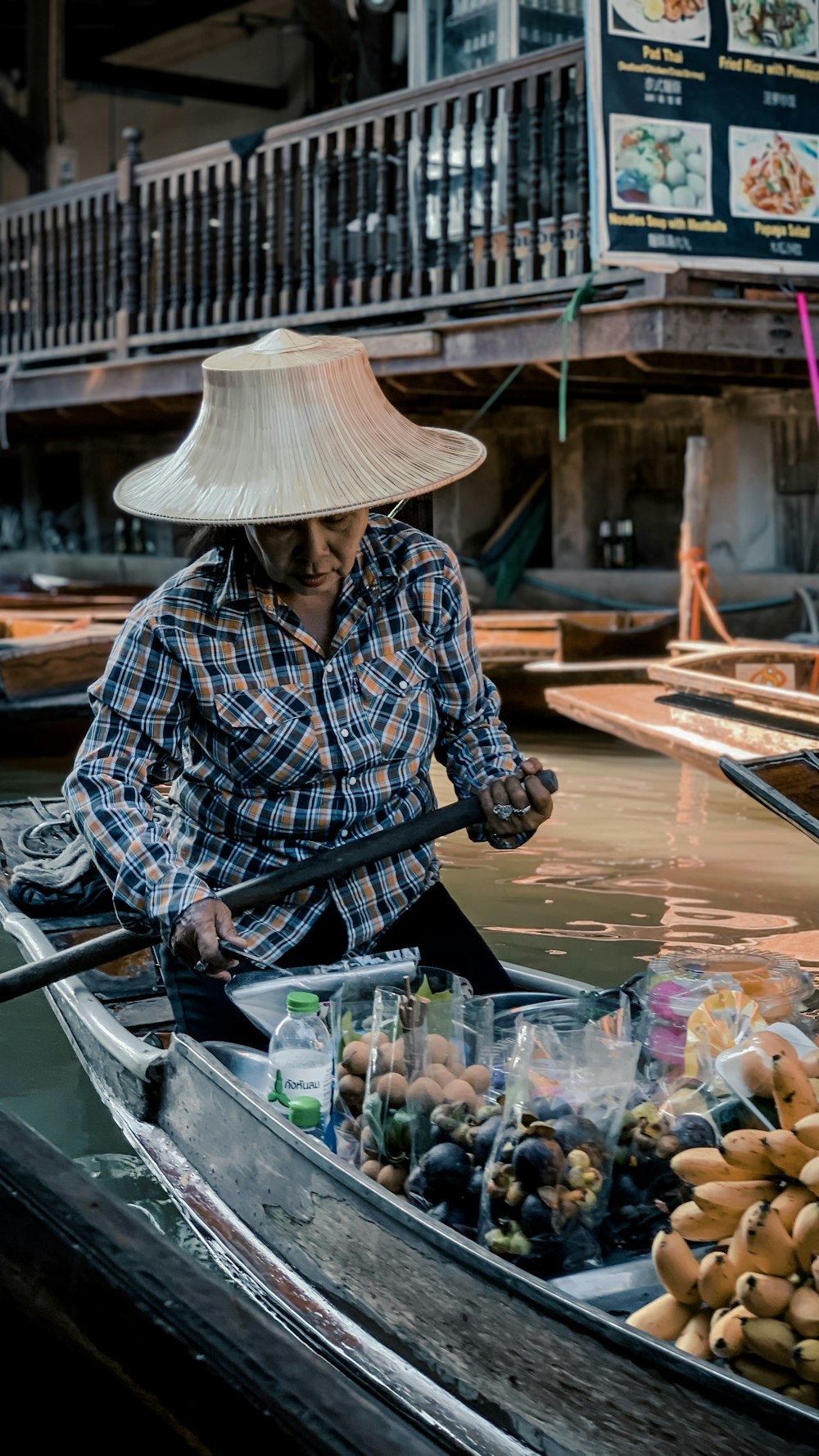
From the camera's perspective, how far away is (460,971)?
288 cm

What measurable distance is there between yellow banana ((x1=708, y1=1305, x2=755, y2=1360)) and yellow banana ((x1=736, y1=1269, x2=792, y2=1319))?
11 mm

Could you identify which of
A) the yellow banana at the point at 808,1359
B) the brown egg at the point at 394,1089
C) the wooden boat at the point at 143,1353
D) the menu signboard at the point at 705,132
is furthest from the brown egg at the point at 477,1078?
the menu signboard at the point at 705,132

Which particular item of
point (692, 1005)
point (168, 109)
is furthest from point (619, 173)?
point (168, 109)

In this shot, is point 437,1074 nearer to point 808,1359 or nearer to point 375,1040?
point 375,1040

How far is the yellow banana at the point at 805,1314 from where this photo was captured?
1.57m

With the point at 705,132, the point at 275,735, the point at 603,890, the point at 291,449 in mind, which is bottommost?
the point at 603,890

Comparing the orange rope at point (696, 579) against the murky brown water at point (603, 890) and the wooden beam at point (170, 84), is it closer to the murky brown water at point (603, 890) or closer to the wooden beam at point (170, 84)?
the murky brown water at point (603, 890)

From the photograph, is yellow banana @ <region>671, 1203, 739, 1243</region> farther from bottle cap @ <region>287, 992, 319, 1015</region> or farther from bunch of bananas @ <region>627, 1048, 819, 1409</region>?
bottle cap @ <region>287, 992, 319, 1015</region>

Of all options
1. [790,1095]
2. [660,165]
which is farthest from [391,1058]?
[660,165]

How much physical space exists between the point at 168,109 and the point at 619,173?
9.71 m

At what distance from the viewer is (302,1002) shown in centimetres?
244

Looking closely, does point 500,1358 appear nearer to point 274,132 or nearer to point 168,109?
point 274,132

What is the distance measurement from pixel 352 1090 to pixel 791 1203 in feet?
2.61

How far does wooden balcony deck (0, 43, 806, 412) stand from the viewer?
713cm
